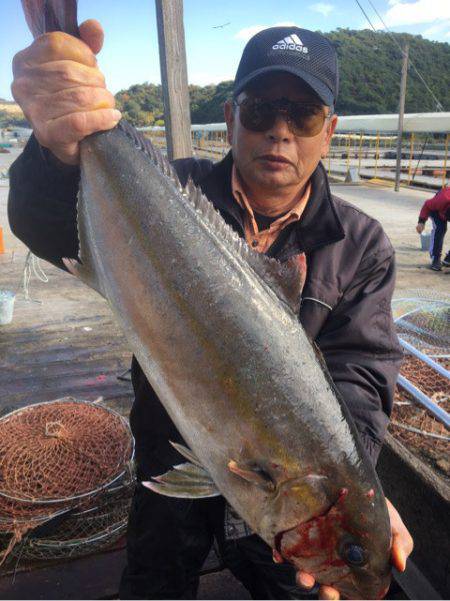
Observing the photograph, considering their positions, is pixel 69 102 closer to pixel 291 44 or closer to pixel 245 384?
pixel 245 384

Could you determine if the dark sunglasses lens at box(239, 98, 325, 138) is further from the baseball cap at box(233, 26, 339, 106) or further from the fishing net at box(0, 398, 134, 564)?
the fishing net at box(0, 398, 134, 564)

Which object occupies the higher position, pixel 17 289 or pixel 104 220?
pixel 104 220

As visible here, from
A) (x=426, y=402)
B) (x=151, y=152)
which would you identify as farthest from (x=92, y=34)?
(x=426, y=402)

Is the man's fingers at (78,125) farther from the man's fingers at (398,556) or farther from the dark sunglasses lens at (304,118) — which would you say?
the man's fingers at (398,556)

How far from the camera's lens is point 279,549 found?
1722mm

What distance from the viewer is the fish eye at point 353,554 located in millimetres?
1715

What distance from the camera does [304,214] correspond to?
249 centimetres

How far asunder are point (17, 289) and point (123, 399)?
437cm

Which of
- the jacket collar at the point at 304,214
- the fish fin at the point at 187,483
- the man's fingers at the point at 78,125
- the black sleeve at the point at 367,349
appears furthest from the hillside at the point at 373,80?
the fish fin at the point at 187,483

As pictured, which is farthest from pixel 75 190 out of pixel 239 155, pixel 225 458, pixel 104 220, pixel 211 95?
pixel 211 95

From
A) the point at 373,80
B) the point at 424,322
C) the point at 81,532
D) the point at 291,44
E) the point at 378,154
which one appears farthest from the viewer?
the point at 373,80

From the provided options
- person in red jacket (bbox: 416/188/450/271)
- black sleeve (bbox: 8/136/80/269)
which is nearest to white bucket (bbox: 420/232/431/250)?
person in red jacket (bbox: 416/188/450/271)

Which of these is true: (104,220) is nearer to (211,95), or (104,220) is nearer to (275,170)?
(275,170)

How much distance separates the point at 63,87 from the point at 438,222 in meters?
10.4
